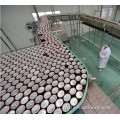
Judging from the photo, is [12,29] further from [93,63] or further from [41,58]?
[93,63]

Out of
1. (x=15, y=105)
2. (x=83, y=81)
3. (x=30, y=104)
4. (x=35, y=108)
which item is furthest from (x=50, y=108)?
(x=83, y=81)

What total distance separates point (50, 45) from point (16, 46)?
18.1 ft

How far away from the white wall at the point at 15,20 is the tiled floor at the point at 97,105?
22.0 feet

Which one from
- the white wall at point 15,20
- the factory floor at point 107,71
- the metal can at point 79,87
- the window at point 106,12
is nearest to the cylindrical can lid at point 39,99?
the metal can at point 79,87

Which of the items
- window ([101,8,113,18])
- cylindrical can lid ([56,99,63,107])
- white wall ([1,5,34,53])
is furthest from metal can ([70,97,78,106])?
window ([101,8,113,18])

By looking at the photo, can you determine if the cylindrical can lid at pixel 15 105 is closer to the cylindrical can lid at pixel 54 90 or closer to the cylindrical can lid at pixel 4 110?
the cylindrical can lid at pixel 4 110

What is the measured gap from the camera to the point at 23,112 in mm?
1055

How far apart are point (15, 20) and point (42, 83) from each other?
622 centimetres

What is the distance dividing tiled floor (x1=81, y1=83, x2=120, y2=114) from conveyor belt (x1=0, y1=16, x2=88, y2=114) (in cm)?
18

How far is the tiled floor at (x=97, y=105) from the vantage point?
3.68 ft

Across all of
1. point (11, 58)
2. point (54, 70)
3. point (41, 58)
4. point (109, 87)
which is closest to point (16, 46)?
point (11, 58)

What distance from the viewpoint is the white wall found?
5.10 m

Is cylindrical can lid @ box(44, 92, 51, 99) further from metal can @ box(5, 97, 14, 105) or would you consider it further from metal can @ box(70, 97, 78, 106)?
metal can @ box(5, 97, 14, 105)

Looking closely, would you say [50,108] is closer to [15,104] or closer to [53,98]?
[53,98]
